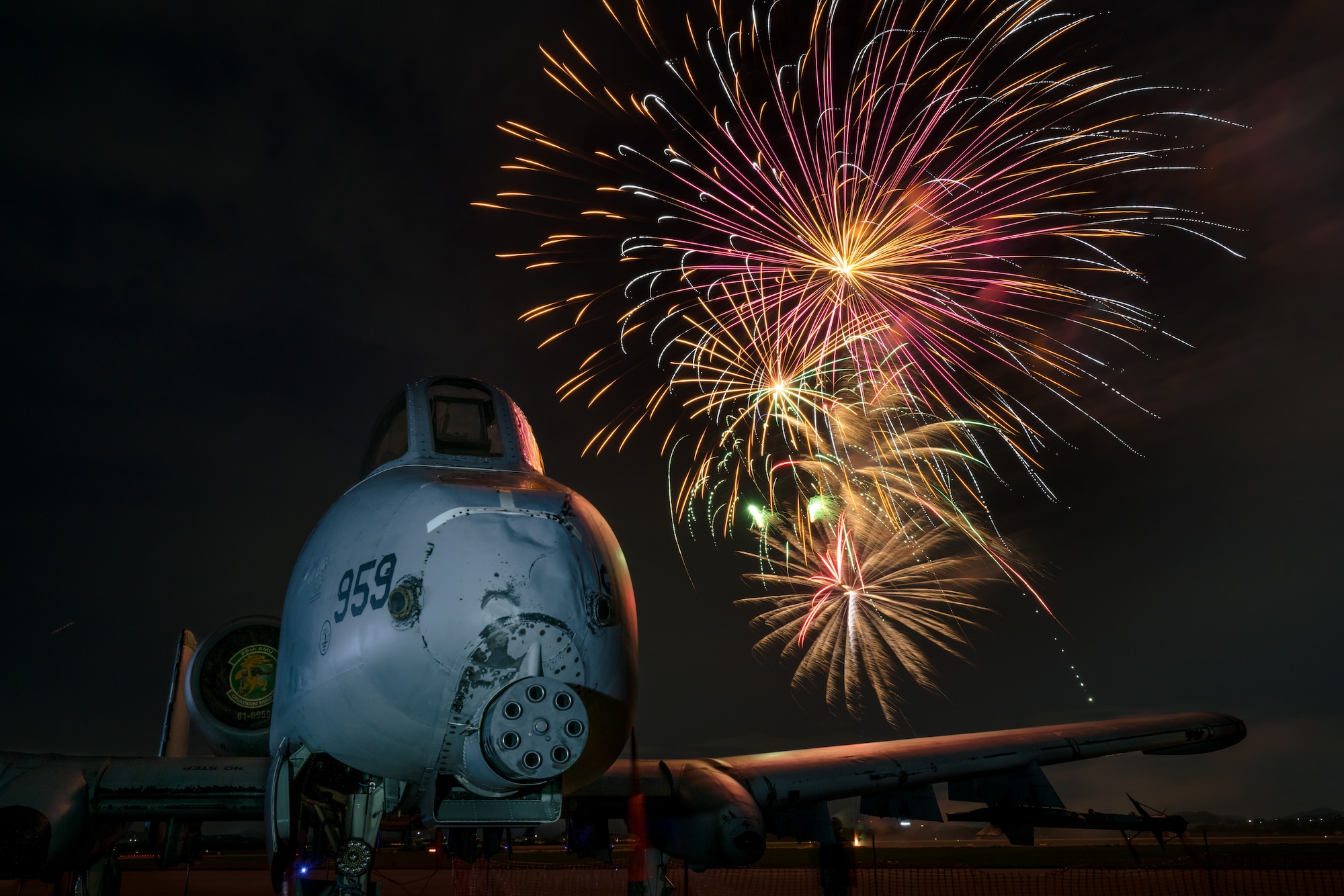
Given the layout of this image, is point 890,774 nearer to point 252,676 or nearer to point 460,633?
point 252,676

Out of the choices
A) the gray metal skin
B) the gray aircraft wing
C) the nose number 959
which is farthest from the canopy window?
the gray aircraft wing

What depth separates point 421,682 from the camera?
196 inches

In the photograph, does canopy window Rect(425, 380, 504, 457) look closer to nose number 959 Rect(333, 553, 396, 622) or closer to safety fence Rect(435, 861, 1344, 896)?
nose number 959 Rect(333, 553, 396, 622)

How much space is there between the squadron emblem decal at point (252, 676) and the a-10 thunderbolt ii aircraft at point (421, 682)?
1.59m

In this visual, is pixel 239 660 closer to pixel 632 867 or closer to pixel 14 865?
pixel 14 865

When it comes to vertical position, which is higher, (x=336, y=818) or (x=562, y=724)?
(x=562, y=724)

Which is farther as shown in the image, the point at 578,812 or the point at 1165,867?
the point at 1165,867

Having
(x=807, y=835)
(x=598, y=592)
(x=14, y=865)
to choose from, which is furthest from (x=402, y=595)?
(x=807, y=835)

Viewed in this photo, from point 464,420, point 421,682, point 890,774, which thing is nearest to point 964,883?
point 890,774

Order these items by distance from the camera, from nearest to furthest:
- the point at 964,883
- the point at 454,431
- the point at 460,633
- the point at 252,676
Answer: the point at 460,633 < the point at 454,431 < the point at 252,676 < the point at 964,883

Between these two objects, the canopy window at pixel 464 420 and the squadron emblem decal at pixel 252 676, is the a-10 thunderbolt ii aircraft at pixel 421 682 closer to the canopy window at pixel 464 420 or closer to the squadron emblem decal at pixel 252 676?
the canopy window at pixel 464 420

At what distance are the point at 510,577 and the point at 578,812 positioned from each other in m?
5.80

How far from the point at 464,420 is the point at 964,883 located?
26261 mm

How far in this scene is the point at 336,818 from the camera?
6.09 meters
